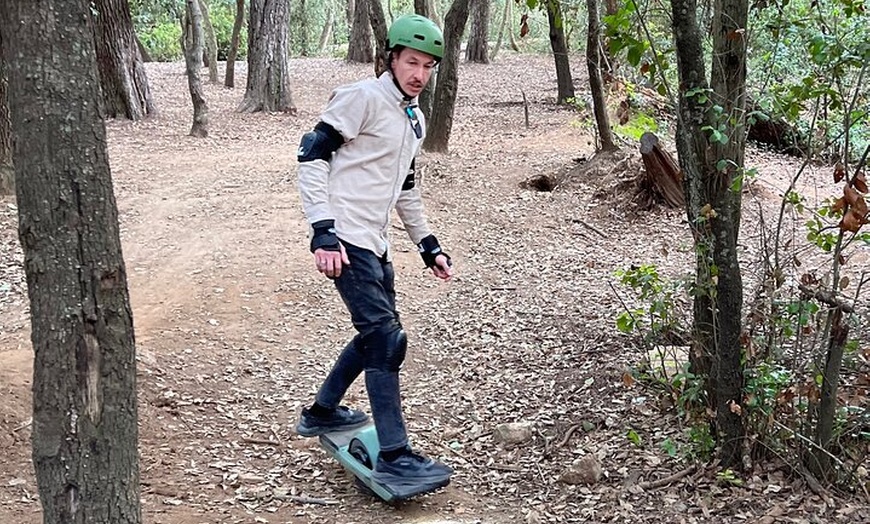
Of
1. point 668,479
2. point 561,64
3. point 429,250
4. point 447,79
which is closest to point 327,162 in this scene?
point 429,250

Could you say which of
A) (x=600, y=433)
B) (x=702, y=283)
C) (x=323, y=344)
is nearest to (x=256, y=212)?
(x=323, y=344)

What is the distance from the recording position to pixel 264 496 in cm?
397

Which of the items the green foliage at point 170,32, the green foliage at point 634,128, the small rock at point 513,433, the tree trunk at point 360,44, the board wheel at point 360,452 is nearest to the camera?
the board wheel at point 360,452

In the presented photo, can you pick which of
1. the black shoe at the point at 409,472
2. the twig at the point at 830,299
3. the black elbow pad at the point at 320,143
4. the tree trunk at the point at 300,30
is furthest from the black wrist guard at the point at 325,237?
the tree trunk at the point at 300,30

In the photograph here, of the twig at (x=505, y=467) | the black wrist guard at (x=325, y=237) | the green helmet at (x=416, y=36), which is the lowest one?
→ the twig at (x=505, y=467)

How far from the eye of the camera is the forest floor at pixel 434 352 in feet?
12.5

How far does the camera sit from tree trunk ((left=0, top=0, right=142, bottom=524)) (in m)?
2.27

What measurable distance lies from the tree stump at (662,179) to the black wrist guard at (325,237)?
18.9ft

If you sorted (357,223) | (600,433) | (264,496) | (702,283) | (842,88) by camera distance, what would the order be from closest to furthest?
1. (842,88)
2. (702,283)
3. (357,223)
4. (264,496)
5. (600,433)

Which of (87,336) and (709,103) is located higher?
(709,103)

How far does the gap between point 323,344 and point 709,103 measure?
3561 mm

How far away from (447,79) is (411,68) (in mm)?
7473

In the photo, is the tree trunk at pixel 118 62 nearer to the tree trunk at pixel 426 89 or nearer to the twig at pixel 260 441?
the tree trunk at pixel 426 89

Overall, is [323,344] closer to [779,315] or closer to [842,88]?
[779,315]
